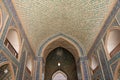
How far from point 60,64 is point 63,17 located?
6316 mm

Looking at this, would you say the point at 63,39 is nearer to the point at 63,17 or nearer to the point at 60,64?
the point at 63,17

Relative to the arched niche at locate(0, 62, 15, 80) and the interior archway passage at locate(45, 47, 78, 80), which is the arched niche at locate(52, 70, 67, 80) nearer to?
the interior archway passage at locate(45, 47, 78, 80)

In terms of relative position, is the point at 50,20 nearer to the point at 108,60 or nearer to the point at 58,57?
the point at 108,60

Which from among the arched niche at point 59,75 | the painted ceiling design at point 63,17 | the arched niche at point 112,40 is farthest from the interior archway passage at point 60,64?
the arched niche at point 112,40

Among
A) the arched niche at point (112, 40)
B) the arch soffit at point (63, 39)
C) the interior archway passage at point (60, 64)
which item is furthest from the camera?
the interior archway passage at point (60, 64)

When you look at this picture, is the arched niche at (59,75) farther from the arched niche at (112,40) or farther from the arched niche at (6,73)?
the arched niche at (6,73)

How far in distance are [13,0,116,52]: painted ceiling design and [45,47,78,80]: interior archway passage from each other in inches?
158

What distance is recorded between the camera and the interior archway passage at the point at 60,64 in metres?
11.8

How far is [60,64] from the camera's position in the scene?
12336 millimetres

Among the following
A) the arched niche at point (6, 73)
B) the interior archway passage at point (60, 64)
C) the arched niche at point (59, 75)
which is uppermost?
the interior archway passage at point (60, 64)

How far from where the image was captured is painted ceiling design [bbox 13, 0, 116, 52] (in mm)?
5866

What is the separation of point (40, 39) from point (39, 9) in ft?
9.16

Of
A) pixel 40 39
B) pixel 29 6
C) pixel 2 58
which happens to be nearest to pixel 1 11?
pixel 2 58

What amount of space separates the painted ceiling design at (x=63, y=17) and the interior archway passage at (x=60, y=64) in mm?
4001
